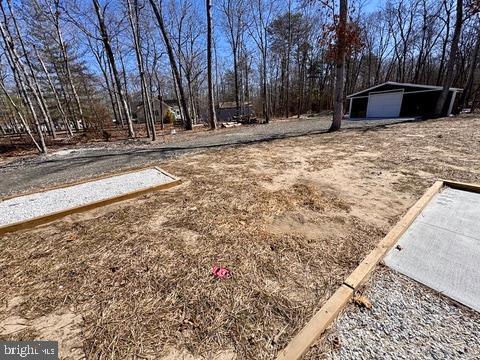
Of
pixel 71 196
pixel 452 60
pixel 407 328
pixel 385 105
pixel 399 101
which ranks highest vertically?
pixel 452 60

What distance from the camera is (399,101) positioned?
52.2 feet

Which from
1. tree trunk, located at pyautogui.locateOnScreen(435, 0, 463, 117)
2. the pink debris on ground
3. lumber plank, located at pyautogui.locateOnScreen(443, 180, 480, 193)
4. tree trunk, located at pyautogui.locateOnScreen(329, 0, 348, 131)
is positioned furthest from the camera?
tree trunk, located at pyautogui.locateOnScreen(435, 0, 463, 117)

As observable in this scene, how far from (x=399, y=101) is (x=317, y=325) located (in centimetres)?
1924

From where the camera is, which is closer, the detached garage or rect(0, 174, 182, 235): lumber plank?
rect(0, 174, 182, 235): lumber plank

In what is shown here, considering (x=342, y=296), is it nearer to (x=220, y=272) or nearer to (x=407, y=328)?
(x=407, y=328)

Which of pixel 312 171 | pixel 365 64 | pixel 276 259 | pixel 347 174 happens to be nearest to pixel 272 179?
pixel 312 171

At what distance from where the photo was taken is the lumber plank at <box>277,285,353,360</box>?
128cm

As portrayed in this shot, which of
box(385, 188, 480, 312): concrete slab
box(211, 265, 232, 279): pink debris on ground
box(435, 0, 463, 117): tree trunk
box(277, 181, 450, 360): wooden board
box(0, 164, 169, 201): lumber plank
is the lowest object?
box(385, 188, 480, 312): concrete slab

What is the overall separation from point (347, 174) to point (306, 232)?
7.77 ft

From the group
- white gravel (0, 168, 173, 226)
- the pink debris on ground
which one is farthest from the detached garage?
the pink debris on ground

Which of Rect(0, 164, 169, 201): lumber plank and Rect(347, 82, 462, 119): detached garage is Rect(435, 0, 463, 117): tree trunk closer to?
Rect(347, 82, 462, 119): detached garage

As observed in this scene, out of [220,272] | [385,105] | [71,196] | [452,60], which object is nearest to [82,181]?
[71,196]

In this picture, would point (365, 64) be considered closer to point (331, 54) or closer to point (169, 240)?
point (331, 54)

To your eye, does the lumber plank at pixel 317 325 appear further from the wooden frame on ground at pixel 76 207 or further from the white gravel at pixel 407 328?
the wooden frame on ground at pixel 76 207
